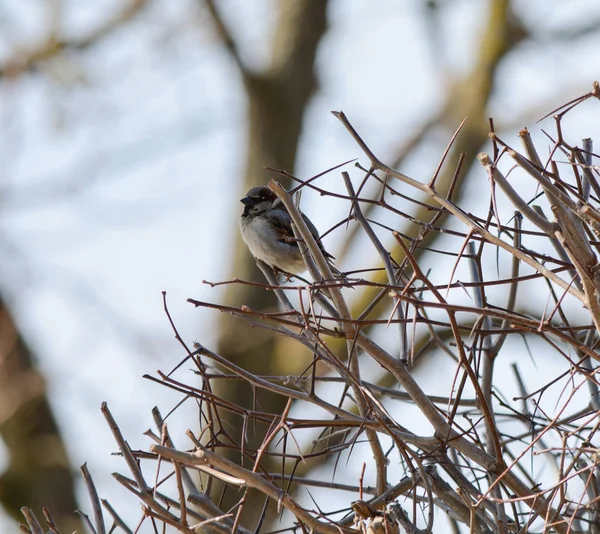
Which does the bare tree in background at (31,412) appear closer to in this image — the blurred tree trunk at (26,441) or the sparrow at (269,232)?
the blurred tree trunk at (26,441)

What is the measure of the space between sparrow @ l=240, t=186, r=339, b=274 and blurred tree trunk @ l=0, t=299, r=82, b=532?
3.57 meters

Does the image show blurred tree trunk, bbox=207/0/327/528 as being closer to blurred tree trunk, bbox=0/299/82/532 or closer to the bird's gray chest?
blurred tree trunk, bbox=0/299/82/532

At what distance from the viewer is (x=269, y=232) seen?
459cm

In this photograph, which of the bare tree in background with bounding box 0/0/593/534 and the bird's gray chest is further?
the bare tree in background with bounding box 0/0/593/534

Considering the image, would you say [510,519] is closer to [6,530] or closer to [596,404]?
[596,404]

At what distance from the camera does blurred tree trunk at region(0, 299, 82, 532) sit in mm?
7711

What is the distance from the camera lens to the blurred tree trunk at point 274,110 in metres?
7.74

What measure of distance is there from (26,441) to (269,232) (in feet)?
14.7

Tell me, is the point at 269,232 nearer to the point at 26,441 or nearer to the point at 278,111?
the point at 278,111

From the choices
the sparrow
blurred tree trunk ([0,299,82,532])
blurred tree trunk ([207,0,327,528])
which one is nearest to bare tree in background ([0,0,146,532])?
blurred tree trunk ([0,299,82,532])

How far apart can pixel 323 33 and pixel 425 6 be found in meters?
1.11

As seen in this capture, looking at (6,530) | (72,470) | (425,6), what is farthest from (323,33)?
(6,530)

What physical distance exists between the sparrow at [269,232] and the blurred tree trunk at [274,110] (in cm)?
287

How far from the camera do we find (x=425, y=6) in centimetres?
876
